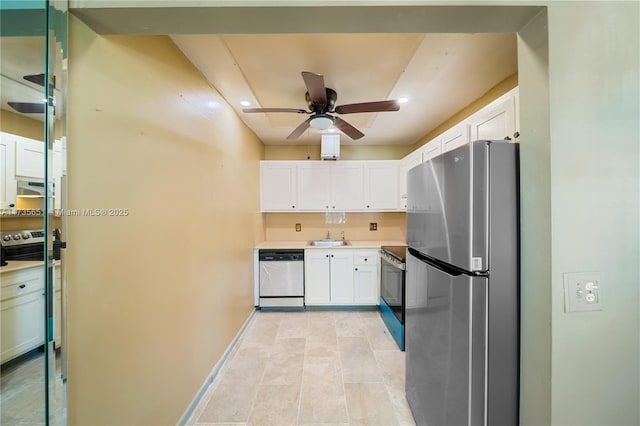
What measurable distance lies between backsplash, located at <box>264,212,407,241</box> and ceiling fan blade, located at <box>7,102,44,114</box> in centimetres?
304

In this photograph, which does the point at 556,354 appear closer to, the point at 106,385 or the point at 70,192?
the point at 106,385

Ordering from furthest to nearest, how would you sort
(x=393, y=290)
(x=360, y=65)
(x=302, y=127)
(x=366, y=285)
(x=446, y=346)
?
(x=366, y=285), (x=393, y=290), (x=302, y=127), (x=360, y=65), (x=446, y=346)

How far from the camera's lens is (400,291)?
237 cm

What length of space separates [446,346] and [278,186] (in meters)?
2.90

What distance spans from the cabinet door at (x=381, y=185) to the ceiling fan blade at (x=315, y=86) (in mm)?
1833

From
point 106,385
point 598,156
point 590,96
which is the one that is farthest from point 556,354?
point 106,385

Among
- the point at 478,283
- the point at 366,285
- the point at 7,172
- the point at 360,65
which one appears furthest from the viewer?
the point at 366,285

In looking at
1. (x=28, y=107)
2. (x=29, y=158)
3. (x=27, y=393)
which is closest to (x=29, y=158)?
(x=29, y=158)

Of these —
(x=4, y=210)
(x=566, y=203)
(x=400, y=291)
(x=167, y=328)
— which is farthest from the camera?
(x=400, y=291)

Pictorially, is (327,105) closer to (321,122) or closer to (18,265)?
(321,122)

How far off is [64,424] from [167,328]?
53 centimetres

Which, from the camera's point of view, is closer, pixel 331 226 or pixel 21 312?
pixel 21 312

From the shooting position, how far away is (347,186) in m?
3.50

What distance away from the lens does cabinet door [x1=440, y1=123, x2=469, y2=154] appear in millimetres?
1683
